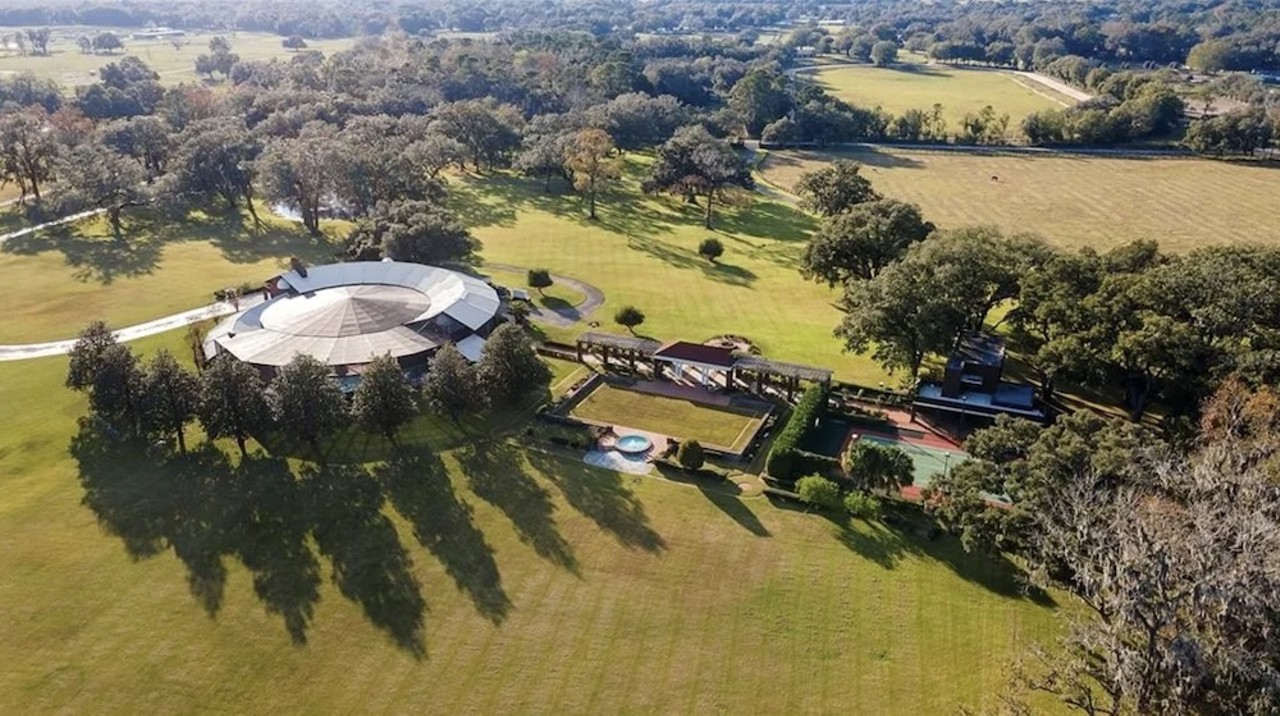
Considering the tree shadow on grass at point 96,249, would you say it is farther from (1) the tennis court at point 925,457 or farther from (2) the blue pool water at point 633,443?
(1) the tennis court at point 925,457

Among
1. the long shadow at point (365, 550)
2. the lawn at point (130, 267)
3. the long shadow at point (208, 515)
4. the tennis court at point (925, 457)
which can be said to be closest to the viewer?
the long shadow at point (365, 550)

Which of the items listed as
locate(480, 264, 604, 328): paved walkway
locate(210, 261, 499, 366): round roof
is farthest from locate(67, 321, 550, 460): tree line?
locate(480, 264, 604, 328): paved walkway

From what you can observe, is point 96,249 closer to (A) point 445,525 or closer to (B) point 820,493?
(A) point 445,525

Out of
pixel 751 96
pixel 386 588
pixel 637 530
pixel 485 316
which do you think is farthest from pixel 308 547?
pixel 751 96

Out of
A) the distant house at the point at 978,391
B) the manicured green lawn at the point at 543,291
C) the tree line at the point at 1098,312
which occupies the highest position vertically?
the tree line at the point at 1098,312

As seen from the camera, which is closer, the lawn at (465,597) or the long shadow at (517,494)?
the lawn at (465,597)

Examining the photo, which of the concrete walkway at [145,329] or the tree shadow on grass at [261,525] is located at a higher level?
the concrete walkway at [145,329]

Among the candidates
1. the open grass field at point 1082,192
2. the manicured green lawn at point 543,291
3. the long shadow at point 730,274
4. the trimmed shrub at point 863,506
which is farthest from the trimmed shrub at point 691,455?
the open grass field at point 1082,192

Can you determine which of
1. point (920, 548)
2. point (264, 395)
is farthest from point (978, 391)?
point (264, 395)
